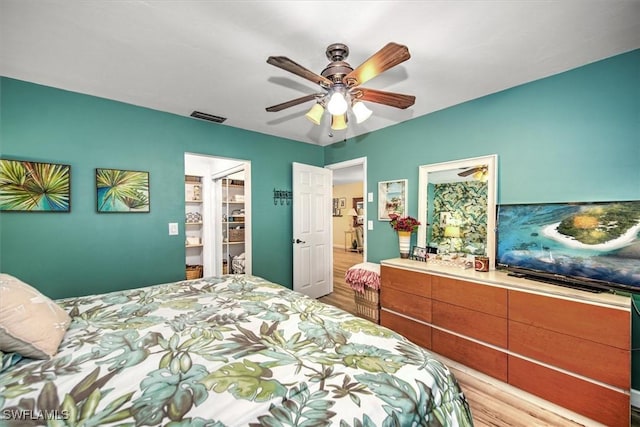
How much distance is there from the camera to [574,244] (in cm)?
191

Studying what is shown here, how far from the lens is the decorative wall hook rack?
3.78m

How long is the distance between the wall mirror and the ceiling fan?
1.23 meters

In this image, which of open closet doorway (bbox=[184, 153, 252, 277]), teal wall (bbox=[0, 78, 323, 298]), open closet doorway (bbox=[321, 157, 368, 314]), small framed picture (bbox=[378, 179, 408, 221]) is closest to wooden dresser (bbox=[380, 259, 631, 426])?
small framed picture (bbox=[378, 179, 408, 221])

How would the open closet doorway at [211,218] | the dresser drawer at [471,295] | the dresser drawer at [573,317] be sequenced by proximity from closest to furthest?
the dresser drawer at [573,317] < the dresser drawer at [471,295] < the open closet doorway at [211,218]

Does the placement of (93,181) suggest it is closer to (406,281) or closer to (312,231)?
(312,231)

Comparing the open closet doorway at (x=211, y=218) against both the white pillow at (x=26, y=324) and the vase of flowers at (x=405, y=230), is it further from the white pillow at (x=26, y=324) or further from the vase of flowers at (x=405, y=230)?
the white pillow at (x=26, y=324)

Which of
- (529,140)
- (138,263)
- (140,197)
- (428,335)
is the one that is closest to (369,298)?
(428,335)

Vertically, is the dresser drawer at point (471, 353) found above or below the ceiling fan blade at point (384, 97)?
below

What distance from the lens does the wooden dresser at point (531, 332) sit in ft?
5.17

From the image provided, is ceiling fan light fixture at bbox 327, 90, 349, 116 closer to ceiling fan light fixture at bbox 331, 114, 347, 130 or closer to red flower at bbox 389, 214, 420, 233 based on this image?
ceiling fan light fixture at bbox 331, 114, 347, 130

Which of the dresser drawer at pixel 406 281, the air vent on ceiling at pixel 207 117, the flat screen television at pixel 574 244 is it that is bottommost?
the dresser drawer at pixel 406 281

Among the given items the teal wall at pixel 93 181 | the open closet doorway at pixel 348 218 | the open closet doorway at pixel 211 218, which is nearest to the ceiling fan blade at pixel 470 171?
the teal wall at pixel 93 181

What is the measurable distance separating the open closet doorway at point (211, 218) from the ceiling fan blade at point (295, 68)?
10.2 feet

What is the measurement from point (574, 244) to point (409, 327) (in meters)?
1.52
